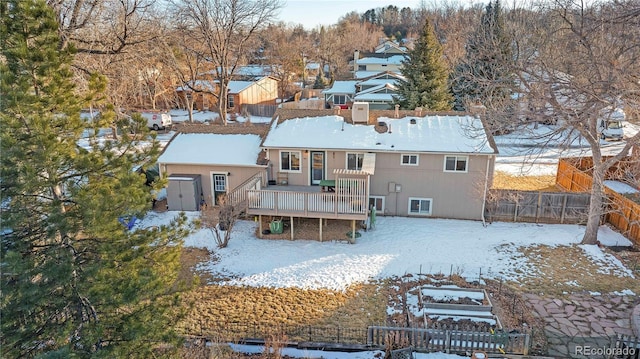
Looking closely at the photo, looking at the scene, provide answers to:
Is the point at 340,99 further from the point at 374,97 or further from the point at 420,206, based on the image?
the point at 420,206

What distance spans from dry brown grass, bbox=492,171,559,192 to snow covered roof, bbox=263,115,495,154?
506 cm

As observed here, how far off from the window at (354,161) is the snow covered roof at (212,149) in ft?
13.5

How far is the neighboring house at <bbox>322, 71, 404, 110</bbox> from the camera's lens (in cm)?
3581

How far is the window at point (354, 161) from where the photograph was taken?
1770 cm

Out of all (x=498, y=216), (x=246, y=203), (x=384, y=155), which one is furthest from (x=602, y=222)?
(x=246, y=203)

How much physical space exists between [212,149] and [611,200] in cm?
1706

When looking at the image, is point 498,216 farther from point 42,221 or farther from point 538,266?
point 42,221

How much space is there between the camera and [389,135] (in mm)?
18062

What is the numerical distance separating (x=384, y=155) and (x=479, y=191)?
4234 mm

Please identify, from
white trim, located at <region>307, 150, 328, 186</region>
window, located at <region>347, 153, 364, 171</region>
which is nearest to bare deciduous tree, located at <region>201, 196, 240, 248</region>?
white trim, located at <region>307, 150, 328, 186</region>

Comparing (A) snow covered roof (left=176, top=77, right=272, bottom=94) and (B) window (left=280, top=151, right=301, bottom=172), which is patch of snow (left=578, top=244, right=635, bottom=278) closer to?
(B) window (left=280, top=151, right=301, bottom=172)

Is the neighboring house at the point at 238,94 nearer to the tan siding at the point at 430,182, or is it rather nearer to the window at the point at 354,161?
the window at the point at 354,161

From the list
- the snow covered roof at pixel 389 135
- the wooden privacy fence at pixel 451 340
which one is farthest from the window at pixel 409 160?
the wooden privacy fence at pixel 451 340

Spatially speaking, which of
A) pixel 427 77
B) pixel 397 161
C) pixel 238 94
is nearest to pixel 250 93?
pixel 238 94
